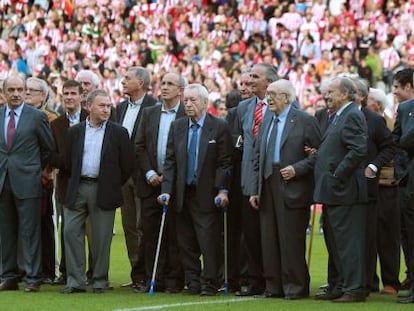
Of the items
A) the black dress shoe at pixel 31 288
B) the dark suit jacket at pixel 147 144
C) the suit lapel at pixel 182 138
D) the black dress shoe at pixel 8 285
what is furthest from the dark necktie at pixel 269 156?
the black dress shoe at pixel 8 285

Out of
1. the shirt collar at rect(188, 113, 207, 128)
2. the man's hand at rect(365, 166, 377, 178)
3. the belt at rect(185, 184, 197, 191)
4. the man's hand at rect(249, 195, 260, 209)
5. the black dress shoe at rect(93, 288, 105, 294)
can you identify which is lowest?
the black dress shoe at rect(93, 288, 105, 294)

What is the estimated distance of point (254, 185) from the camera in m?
15.4

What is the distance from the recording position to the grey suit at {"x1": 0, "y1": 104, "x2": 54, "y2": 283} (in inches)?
621

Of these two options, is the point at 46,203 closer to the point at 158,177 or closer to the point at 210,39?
the point at 158,177

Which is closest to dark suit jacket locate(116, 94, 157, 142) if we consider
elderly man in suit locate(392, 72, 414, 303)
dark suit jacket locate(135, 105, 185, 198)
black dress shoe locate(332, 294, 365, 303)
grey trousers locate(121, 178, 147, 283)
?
dark suit jacket locate(135, 105, 185, 198)

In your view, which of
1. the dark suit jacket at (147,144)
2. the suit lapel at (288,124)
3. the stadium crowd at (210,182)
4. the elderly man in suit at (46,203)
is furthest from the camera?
the elderly man in suit at (46,203)

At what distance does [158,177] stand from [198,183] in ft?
1.91

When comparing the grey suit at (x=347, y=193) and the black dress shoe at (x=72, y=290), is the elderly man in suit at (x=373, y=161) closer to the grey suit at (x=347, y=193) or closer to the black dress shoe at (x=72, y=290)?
the grey suit at (x=347, y=193)

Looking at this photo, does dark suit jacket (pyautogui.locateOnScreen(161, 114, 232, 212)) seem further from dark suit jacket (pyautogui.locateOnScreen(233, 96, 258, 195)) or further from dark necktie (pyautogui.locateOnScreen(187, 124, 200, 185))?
dark suit jacket (pyautogui.locateOnScreen(233, 96, 258, 195))

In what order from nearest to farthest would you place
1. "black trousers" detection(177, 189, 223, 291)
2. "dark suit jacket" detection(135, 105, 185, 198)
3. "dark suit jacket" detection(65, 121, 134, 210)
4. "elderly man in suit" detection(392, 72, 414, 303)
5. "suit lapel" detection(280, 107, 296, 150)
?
"elderly man in suit" detection(392, 72, 414, 303) → "suit lapel" detection(280, 107, 296, 150) → "black trousers" detection(177, 189, 223, 291) → "dark suit jacket" detection(65, 121, 134, 210) → "dark suit jacket" detection(135, 105, 185, 198)

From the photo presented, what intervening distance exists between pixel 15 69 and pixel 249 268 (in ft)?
72.6

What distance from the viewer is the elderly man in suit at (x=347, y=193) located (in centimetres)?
1460

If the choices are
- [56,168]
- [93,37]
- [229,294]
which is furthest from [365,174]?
[93,37]

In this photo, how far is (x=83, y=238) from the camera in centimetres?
1585
